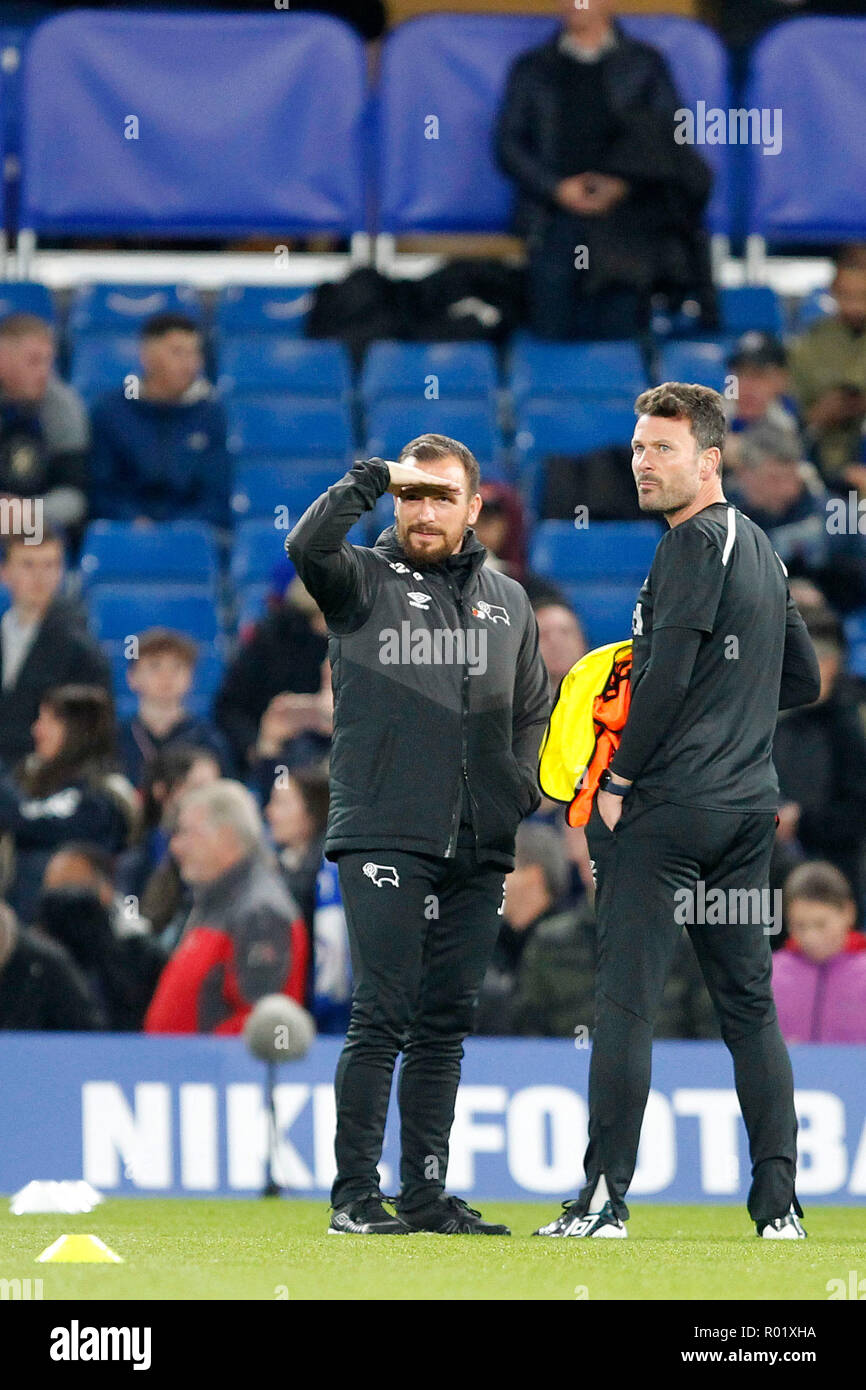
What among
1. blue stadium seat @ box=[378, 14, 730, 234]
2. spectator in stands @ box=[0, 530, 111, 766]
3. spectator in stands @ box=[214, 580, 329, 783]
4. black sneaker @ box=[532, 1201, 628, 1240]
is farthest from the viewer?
blue stadium seat @ box=[378, 14, 730, 234]

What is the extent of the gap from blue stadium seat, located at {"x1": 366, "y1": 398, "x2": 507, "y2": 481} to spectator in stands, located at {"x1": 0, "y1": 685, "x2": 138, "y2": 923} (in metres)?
2.93

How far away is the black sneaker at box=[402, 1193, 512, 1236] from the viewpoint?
606 cm

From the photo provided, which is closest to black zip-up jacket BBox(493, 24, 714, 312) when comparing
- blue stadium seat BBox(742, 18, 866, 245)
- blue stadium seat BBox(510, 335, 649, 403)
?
blue stadium seat BBox(510, 335, 649, 403)

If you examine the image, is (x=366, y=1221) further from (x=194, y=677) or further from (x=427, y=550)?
(x=194, y=677)

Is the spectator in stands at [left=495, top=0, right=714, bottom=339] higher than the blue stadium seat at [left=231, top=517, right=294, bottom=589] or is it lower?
higher

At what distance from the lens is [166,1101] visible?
8.17 m

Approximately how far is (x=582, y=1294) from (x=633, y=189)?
331 inches

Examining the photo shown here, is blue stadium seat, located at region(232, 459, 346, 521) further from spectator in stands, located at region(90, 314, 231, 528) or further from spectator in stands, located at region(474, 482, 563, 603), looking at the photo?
spectator in stands, located at region(474, 482, 563, 603)

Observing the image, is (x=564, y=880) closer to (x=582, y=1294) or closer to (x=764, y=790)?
(x=764, y=790)

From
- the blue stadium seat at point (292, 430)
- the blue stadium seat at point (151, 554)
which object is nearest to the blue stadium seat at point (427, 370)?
the blue stadium seat at point (292, 430)

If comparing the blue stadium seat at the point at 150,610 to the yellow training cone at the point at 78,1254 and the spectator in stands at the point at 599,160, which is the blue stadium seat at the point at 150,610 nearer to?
the spectator in stands at the point at 599,160

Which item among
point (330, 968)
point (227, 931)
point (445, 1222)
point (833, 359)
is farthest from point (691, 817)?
point (833, 359)
